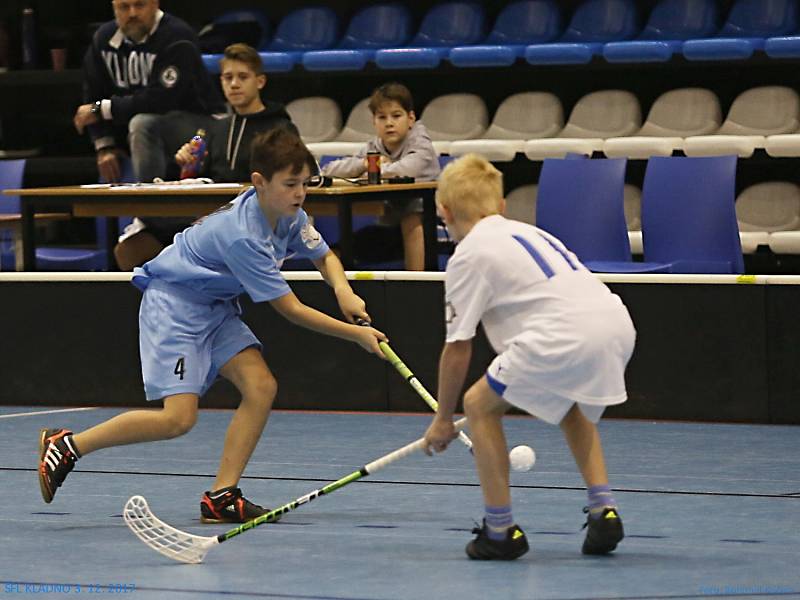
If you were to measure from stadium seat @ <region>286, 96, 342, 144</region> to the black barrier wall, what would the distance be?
3296 millimetres

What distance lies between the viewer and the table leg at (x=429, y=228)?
29.7 feet

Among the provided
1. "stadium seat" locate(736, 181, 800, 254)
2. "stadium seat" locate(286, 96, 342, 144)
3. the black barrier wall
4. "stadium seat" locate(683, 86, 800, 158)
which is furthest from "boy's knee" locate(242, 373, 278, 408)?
"stadium seat" locate(286, 96, 342, 144)

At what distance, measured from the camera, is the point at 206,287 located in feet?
18.7

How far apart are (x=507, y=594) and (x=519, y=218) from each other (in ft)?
21.5

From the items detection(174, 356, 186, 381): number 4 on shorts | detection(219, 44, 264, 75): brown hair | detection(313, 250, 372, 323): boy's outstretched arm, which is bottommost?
detection(174, 356, 186, 381): number 4 on shorts

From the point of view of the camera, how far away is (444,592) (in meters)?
4.50

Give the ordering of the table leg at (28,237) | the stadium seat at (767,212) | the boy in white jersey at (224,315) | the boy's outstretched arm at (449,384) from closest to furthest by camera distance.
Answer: the boy's outstretched arm at (449,384) → the boy in white jersey at (224,315) → the table leg at (28,237) → the stadium seat at (767,212)

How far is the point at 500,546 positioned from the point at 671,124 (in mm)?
6070

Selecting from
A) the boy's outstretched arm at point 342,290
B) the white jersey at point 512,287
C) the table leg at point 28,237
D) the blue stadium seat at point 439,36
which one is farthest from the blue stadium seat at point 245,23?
the white jersey at point 512,287

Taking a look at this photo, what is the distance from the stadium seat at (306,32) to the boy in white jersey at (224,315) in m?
6.22

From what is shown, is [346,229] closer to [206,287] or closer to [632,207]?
[632,207]

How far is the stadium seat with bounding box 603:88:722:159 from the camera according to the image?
10.3 m

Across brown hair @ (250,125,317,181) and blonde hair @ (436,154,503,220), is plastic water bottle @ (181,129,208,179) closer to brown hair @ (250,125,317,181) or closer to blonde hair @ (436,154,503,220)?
brown hair @ (250,125,317,181)

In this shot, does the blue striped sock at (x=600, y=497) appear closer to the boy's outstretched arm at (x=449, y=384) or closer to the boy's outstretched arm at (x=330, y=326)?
the boy's outstretched arm at (x=449, y=384)
